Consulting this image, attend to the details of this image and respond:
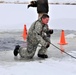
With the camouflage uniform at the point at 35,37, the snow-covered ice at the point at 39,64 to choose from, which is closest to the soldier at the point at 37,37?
the camouflage uniform at the point at 35,37

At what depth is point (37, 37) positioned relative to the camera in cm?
743

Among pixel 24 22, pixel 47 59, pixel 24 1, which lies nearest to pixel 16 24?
pixel 24 22

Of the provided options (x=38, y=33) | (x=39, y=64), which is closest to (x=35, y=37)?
(x=38, y=33)

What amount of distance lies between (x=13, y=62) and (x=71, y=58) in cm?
142

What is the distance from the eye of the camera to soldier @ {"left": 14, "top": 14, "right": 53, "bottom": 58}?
7469mm

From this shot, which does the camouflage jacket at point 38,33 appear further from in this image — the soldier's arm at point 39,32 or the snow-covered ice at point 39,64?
the snow-covered ice at point 39,64

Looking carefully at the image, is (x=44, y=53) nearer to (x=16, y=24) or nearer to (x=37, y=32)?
(x=37, y=32)

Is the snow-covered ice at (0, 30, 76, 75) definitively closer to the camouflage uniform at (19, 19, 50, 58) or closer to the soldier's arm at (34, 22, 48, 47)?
the camouflage uniform at (19, 19, 50, 58)

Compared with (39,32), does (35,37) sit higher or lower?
lower

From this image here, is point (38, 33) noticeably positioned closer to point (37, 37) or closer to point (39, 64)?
point (37, 37)

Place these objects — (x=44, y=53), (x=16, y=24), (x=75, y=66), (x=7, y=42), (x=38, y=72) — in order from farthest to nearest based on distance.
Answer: (x=16, y=24) → (x=7, y=42) → (x=44, y=53) → (x=75, y=66) → (x=38, y=72)

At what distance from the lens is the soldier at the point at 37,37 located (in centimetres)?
747

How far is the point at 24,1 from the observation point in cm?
2186

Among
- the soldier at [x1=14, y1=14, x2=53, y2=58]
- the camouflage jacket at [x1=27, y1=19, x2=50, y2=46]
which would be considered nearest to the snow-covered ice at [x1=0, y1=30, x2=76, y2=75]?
the soldier at [x1=14, y1=14, x2=53, y2=58]
